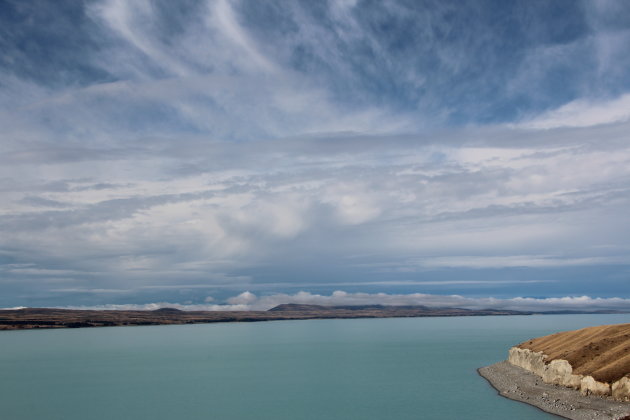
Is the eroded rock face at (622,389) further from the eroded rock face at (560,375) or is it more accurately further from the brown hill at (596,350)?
the eroded rock face at (560,375)

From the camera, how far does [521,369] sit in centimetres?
7669

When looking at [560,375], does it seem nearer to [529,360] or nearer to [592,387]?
[592,387]

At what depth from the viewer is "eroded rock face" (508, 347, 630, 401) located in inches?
1949

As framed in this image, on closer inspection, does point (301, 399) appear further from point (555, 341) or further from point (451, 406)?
point (555, 341)

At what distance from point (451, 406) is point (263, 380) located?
35.3 m

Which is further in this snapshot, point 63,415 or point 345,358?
point 345,358

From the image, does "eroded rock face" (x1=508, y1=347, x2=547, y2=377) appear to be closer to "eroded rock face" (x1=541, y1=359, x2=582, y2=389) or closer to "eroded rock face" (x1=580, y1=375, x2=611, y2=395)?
"eroded rock face" (x1=541, y1=359, x2=582, y2=389)

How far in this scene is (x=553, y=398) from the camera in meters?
54.7

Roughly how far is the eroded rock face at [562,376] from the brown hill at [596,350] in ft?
2.46

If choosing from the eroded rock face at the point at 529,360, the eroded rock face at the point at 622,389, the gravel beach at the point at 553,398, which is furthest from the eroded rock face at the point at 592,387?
the eroded rock face at the point at 529,360

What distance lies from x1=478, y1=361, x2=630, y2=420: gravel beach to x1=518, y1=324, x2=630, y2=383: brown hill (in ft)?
10.5

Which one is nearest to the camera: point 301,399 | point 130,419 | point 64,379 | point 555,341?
point 130,419

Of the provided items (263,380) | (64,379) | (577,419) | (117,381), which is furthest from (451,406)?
(64,379)

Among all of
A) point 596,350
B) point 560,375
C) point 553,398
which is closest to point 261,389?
point 553,398
